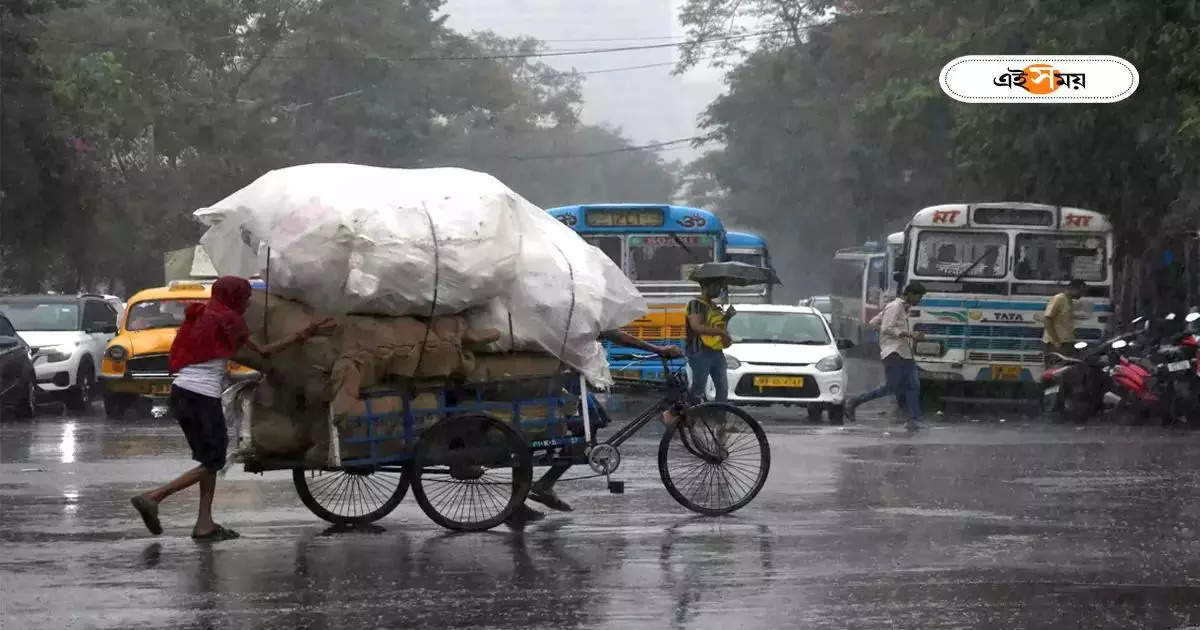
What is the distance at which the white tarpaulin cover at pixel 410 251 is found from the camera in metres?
10.9

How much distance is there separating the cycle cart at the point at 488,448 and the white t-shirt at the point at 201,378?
0.57 meters

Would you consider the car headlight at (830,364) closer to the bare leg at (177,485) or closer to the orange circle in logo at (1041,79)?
the orange circle in logo at (1041,79)

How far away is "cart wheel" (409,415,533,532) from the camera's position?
11.4m

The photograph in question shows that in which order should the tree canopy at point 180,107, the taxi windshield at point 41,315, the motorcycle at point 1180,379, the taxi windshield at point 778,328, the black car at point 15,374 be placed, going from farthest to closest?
the tree canopy at point 180,107, the taxi windshield at point 41,315, the taxi windshield at point 778,328, the black car at point 15,374, the motorcycle at point 1180,379

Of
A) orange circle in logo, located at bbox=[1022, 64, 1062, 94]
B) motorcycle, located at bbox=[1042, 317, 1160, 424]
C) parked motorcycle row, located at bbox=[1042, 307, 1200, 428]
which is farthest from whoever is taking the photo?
orange circle in logo, located at bbox=[1022, 64, 1062, 94]

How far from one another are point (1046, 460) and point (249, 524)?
7.64 m

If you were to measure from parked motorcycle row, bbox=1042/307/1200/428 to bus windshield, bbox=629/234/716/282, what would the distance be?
4766mm

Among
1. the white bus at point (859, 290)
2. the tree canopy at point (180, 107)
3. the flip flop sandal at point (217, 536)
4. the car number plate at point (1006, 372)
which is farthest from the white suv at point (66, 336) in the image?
the white bus at point (859, 290)

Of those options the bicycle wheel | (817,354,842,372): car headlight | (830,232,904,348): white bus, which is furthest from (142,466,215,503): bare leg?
(830,232,904,348): white bus

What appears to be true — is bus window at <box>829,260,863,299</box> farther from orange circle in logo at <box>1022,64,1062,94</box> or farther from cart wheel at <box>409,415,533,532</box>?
cart wheel at <box>409,415,533,532</box>

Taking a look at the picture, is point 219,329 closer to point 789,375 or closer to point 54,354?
point 789,375

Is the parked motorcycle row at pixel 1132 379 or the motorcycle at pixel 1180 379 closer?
the motorcycle at pixel 1180 379

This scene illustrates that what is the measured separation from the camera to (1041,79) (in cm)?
2991

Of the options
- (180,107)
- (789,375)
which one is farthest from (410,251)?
(180,107)
